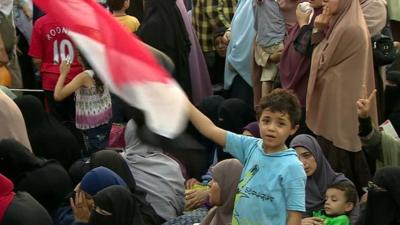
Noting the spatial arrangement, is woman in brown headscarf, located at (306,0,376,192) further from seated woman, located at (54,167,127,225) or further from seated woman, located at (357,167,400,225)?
seated woman, located at (54,167,127,225)

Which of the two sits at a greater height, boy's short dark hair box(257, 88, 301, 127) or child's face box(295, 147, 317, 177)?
boy's short dark hair box(257, 88, 301, 127)

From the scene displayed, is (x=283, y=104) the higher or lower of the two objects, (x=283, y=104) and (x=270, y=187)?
the higher

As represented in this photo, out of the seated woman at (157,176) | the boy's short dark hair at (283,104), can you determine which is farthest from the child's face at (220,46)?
the boy's short dark hair at (283,104)

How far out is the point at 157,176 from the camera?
21.3 feet

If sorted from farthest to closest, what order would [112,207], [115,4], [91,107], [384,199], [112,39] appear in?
1. [115,4]
2. [91,107]
3. [384,199]
4. [112,207]
5. [112,39]

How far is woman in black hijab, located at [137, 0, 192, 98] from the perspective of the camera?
7.84 metres

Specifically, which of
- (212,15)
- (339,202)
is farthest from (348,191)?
(212,15)

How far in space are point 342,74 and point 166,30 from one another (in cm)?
172

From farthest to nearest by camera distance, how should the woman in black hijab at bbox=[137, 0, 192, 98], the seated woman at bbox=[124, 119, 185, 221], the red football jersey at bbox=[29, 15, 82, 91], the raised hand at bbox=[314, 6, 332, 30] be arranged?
the woman in black hijab at bbox=[137, 0, 192, 98], the red football jersey at bbox=[29, 15, 82, 91], the raised hand at bbox=[314, 6, 332, 30], the seated woman at bbox=[124, 119, 185, 221]

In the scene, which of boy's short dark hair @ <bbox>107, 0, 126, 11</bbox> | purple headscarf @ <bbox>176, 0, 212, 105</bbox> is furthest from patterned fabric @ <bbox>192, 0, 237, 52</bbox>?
boy's short dark hair @ <bbox>107, 0, 126, 11</bbox>

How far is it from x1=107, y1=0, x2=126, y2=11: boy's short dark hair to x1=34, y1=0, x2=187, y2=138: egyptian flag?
15.9 feet

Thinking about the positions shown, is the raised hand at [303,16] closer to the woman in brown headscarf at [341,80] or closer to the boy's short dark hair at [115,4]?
the woman in brown headscarf at [341,80]

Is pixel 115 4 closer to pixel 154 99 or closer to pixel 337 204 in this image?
pixel 337 204

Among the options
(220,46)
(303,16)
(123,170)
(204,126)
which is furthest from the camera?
(220,46)
